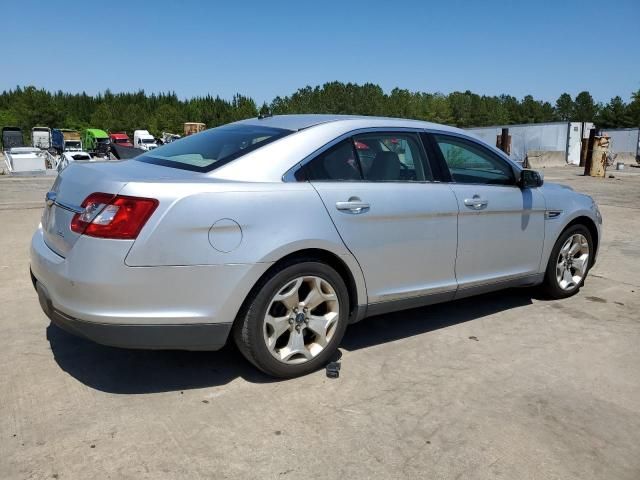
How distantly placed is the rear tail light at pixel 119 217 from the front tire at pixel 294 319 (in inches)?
28.4

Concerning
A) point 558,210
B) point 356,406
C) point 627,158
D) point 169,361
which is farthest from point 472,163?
point 627,158

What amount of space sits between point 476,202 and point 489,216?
0.61ft

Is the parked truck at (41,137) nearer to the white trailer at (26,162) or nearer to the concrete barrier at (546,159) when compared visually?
the white trailer at (26,162)

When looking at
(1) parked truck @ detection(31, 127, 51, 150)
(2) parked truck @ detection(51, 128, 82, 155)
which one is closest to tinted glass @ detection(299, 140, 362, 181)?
(2) parked truck @ detection(51, 128, 82, 155)

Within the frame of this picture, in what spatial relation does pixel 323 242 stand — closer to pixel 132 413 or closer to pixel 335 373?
pixel 335 373

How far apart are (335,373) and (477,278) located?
4.77ft

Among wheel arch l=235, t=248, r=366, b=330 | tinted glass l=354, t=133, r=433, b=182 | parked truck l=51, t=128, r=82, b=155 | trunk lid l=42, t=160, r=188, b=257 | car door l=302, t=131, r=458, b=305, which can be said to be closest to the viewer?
trunk lid l=42, t=160, r=188, b=257

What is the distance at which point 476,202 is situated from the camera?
404cm

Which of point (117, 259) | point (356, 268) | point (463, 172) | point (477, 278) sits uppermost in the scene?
point (463, 172)

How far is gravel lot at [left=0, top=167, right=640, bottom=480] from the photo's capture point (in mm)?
2488

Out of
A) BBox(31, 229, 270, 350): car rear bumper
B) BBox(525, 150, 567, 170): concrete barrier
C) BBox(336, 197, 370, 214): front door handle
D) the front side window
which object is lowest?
BBox(525, 150, 567, 170): concrete barrier

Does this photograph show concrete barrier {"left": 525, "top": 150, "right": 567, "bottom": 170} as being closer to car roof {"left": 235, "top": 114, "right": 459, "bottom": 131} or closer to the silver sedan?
the silver sedan

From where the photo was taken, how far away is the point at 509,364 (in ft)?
11.9

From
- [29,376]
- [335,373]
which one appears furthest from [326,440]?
[29,376]
